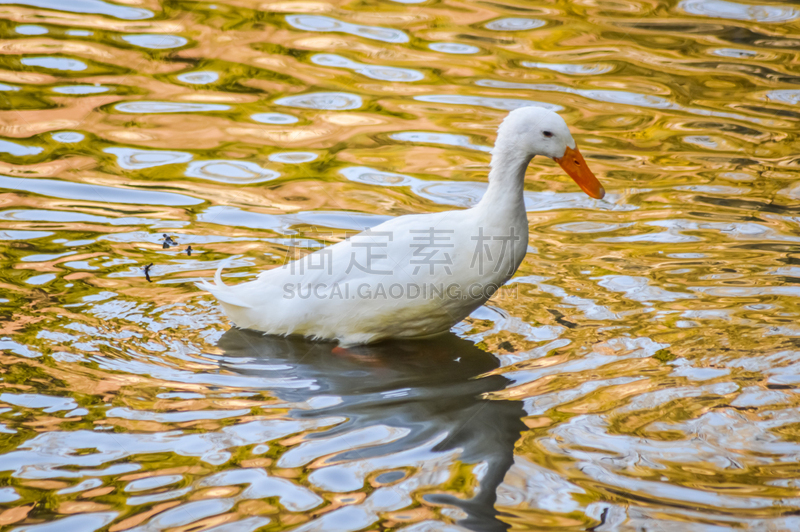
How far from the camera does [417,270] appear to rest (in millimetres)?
4449

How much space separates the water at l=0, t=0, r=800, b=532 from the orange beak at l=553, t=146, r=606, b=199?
2.39ft

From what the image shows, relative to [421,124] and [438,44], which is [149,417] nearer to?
[421,124]

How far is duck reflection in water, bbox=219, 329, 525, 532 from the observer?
3338 mm

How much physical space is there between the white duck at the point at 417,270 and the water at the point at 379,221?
0.21 m

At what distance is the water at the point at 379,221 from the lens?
133 inches

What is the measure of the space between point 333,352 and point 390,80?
468 centimetres

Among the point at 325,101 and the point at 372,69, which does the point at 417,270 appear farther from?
the point at 372,69

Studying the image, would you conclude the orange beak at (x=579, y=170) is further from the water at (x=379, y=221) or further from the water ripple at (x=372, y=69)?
the water ripple at (x=372, y=69)

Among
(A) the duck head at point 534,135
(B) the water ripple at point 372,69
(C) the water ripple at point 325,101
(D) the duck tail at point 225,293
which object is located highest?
(B) the water ripple at point 372,69

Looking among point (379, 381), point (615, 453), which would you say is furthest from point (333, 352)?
point (615, 453)

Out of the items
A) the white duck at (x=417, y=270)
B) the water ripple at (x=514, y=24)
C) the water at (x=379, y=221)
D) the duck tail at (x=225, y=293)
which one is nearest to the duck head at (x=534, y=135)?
the white duck at (x=417, y=270)

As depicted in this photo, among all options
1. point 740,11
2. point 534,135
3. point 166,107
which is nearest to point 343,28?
point 166,107

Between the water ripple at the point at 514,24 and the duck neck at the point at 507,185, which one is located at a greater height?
the water ripple at the point at 514,24

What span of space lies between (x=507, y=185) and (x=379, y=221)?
6.25ft
